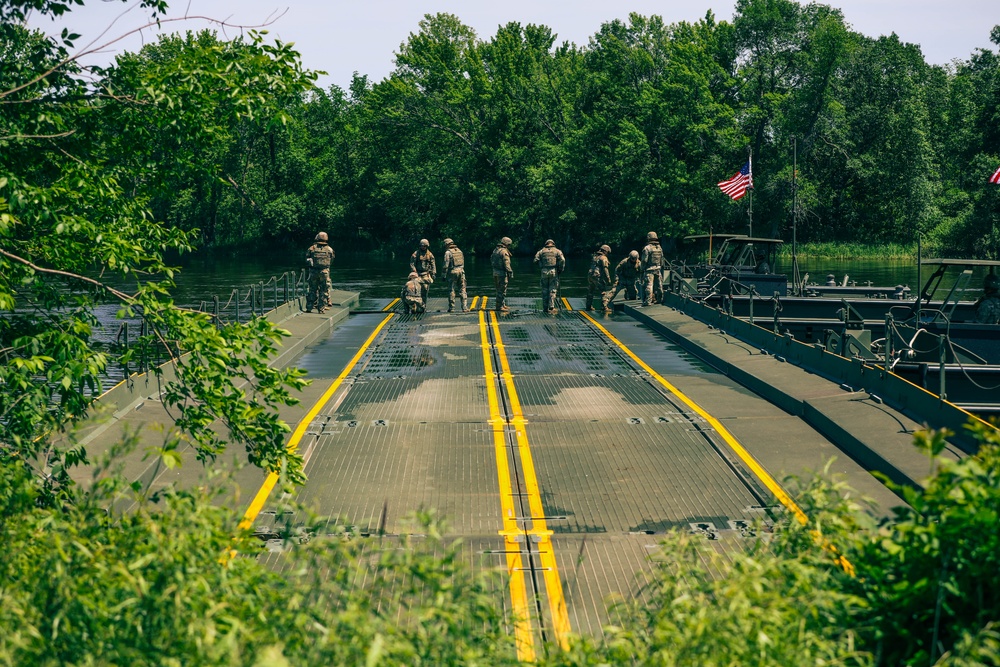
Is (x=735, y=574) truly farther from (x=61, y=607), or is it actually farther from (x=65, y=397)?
(x=65, y=397)

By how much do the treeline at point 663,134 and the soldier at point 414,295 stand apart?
144 feet

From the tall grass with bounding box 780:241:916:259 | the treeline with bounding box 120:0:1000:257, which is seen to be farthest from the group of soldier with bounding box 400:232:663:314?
the tall grass with bounding box 780:241:916:259

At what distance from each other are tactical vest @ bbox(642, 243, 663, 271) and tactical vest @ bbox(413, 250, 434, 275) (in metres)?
6.11

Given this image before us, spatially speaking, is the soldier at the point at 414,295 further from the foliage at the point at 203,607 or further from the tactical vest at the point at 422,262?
the foliage at the point at 203,607

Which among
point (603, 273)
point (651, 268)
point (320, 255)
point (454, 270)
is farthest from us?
point (454, 270)

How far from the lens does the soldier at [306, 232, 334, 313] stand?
27.2 metres

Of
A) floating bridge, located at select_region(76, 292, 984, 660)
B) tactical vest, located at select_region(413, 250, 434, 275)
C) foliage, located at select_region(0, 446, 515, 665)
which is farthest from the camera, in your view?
tactical vest, located at select_region(413, 250, 434, 275)

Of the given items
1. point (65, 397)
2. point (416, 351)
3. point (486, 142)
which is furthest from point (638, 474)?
point (486, 142)

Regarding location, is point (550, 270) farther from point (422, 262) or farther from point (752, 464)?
point (752, 464)

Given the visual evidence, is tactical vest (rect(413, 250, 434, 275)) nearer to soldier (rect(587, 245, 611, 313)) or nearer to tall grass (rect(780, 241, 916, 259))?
soldier (rect(587, 245, 611, 313))

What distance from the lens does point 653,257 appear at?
29.4 meters

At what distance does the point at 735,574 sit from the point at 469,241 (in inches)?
3099

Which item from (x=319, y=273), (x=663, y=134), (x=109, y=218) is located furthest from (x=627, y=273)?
(x=663, y=134)

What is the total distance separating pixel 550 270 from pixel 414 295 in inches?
153
